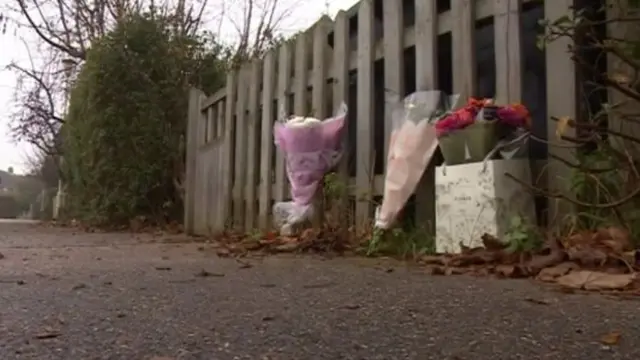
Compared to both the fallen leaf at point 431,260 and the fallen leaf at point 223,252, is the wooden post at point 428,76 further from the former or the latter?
the fallen leaf at point 223,252

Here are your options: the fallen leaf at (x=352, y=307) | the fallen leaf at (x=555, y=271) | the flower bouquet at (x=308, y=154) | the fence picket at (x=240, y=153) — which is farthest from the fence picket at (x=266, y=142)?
the fallen leaf at (x=352, y=307)

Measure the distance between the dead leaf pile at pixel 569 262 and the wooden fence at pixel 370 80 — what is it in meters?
0.43

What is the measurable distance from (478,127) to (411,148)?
0.49 metres

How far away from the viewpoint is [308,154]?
3.92m

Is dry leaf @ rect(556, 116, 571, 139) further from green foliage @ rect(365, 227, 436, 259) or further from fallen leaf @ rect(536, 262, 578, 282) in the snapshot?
green foliage @ rect(365, 227, 436, 259)

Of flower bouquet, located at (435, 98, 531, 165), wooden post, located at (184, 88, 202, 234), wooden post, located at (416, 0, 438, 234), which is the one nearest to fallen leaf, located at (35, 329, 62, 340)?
flower bouquet, located at (435, 98, 531, 165)

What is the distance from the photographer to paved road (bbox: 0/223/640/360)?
127cm

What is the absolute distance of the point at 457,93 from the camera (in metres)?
3.13

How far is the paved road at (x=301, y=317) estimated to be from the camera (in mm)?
1270

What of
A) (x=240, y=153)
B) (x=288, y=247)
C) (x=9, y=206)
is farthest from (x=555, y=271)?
(x=9, y=206)

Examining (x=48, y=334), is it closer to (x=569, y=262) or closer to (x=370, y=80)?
(x=569, y=262)

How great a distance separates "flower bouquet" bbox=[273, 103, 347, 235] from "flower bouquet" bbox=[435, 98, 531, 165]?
1029 mm

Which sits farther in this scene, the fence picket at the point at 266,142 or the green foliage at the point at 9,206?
the green foliage at the point at 9,206

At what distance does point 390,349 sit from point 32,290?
4.20ft
